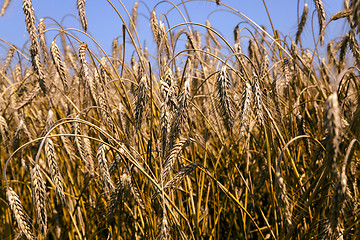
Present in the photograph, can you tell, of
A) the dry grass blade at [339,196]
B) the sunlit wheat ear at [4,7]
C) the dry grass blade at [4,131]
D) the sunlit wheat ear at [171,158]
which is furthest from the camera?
the sunlit wheat ear at [4,7]

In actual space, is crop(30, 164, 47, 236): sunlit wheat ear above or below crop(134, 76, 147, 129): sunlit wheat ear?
below

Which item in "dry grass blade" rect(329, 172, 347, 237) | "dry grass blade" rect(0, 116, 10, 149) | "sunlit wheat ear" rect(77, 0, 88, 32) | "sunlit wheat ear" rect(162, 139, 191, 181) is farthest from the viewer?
"dry grass blade" rect(0, 116, 10, 149)

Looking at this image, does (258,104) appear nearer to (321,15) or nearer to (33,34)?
(321,15)

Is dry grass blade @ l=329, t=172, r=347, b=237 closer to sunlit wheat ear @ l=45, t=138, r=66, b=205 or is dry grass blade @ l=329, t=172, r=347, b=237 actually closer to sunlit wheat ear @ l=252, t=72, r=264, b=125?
sunlit wheat ear @ l=252, t=72, r=264, b=125

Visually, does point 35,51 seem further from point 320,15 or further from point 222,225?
point 222,225

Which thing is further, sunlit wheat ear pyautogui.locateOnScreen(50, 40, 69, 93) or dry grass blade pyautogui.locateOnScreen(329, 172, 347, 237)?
sunlit wheat ear pyautogui.locateOnScreen(50, 40, 69, 93)

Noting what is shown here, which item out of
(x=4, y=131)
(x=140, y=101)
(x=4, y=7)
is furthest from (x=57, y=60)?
(x=4, y=7)

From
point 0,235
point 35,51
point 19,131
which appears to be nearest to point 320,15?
point 35,51

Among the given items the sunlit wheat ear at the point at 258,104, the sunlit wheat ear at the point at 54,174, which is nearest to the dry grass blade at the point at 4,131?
the sunlit wheat ear at the point at 54,174

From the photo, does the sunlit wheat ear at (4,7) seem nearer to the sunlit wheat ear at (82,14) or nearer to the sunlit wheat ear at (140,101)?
the sunlit wheat ear at (82,14)

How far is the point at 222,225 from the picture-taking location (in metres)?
2.55

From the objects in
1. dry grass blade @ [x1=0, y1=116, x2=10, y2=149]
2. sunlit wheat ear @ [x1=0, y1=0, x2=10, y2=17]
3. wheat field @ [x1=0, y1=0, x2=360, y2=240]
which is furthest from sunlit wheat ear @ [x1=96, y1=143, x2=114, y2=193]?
sunlit wheat ear @ [x1=0, y1=0, x2=10, y2=17]

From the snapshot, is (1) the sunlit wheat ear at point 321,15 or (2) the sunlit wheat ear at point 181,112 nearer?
(2) the sunlit wheat ear at point 181,112

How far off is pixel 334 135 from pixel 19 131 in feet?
6.13
